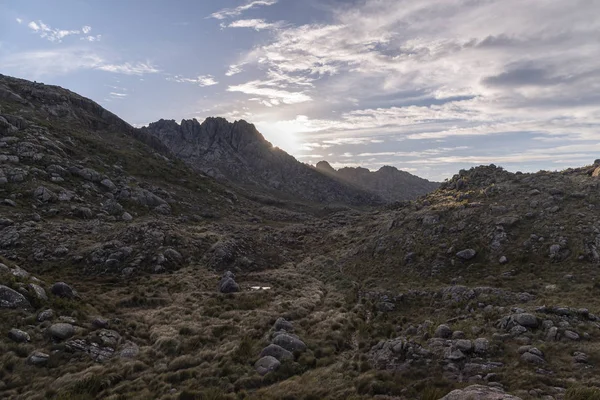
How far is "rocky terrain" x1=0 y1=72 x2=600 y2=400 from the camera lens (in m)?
15.5

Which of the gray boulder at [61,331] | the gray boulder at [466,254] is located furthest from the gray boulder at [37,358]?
the gray boulder at [466,254]

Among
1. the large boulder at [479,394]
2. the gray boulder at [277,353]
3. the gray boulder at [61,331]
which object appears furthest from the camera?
the gray boulder at [61,331]

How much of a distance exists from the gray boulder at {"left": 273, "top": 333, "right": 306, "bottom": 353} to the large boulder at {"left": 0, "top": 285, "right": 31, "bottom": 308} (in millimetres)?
→ 17835

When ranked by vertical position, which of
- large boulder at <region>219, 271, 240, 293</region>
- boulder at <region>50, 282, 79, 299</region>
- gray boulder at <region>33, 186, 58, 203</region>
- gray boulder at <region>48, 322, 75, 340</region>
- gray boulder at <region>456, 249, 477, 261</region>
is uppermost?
gray boulder at <region>33, 186, 58, 203</region>

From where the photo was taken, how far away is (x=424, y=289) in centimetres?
2992

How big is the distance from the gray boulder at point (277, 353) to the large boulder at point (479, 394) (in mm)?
9222

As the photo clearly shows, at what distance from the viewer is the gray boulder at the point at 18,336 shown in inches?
711

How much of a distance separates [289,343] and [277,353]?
1478 mm

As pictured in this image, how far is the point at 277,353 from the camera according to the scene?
18891 millimetres

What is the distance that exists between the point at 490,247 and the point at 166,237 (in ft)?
139

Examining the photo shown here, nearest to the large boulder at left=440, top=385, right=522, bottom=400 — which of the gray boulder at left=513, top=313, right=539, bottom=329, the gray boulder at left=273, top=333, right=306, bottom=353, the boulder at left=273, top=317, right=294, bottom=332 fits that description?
the gray boulder at left=513, top=313, right=539, bottom=329

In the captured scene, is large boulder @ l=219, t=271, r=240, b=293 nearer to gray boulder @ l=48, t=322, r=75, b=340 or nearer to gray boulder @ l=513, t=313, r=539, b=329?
gray boulder @ l=48, t=322, r=75, b=340

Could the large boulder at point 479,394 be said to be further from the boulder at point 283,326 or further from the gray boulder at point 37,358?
the gray boulder at point 37,358

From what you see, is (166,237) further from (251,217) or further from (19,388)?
(251,217)
